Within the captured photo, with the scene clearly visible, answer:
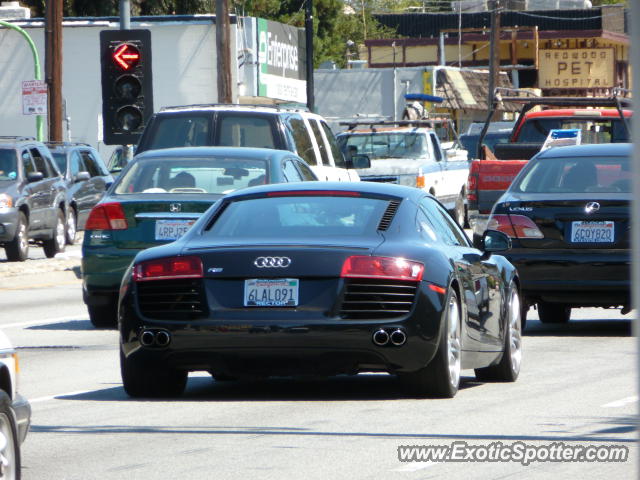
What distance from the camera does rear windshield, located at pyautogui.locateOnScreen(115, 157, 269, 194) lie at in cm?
1475

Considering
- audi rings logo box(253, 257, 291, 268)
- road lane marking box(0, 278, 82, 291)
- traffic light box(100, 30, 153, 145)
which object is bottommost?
road lane marking box(0, 278, 82, 291)

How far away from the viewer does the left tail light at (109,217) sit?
1445cm

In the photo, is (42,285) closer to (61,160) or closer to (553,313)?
(61,160)

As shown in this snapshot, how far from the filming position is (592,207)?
541 inches

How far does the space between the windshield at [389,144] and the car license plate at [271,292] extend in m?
→ 21.0

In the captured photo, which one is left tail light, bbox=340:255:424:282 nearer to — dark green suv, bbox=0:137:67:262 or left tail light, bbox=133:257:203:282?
left tail light, bbox=133:257:203:282

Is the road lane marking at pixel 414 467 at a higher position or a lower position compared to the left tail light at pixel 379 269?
lower

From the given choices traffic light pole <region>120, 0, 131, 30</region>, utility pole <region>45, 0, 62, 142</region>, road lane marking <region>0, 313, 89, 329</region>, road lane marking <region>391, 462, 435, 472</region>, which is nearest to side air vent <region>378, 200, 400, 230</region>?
road lane marking <region>391, 462, 435, 472</region>

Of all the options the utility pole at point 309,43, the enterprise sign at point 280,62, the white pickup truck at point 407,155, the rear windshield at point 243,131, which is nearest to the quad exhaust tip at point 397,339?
the rear windshield at point 243,131

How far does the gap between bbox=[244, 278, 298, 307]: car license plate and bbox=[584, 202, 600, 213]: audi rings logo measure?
518 centimetres

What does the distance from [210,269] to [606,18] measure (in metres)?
76.9

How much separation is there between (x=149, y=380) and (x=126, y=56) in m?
12.3

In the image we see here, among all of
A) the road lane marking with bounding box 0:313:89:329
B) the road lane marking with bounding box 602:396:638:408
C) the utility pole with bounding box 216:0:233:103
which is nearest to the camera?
the road lane marking with bounding box 602:396:638:408

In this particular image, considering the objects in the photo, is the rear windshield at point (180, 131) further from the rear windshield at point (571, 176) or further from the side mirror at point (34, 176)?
the side mirror at point (34, 176)
